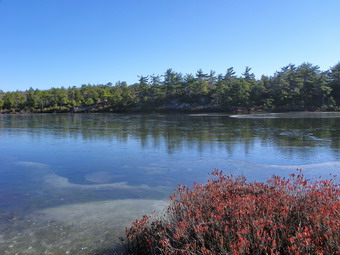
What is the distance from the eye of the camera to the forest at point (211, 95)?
62.4 meters

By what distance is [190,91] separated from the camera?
77312 mm

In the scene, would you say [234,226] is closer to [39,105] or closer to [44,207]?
[44,207]

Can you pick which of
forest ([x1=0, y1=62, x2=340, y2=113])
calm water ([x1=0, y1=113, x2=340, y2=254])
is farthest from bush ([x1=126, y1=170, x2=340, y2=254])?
forest ([x1=0, y1=62, x2=340, y2=113])

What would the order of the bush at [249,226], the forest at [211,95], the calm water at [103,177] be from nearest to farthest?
the bush at [249,226] → the calm water at [103,177] → the forest at [211,95]

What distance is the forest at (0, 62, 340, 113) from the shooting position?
62406 millimetres

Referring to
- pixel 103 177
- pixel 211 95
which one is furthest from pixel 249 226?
pixel 211 95

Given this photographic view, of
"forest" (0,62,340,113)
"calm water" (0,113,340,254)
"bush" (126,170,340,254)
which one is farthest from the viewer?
"forest" (0,62,340,113)

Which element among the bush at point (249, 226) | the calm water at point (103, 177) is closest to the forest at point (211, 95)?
the calm water at point (103, 177)

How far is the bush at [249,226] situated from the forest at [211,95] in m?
61.1

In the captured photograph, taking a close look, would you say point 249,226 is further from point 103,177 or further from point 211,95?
point 211,95

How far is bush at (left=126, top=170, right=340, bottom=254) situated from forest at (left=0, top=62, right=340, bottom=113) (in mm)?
→ 61062

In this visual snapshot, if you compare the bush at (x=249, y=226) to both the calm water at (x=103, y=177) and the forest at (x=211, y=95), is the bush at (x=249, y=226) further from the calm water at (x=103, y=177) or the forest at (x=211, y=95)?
the forest at (x=211, y=95)

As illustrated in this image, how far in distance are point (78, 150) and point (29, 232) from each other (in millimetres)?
9435

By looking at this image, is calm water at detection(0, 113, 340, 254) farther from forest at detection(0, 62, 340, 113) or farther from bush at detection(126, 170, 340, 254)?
forest at detection(0, 62, 340, 113)
